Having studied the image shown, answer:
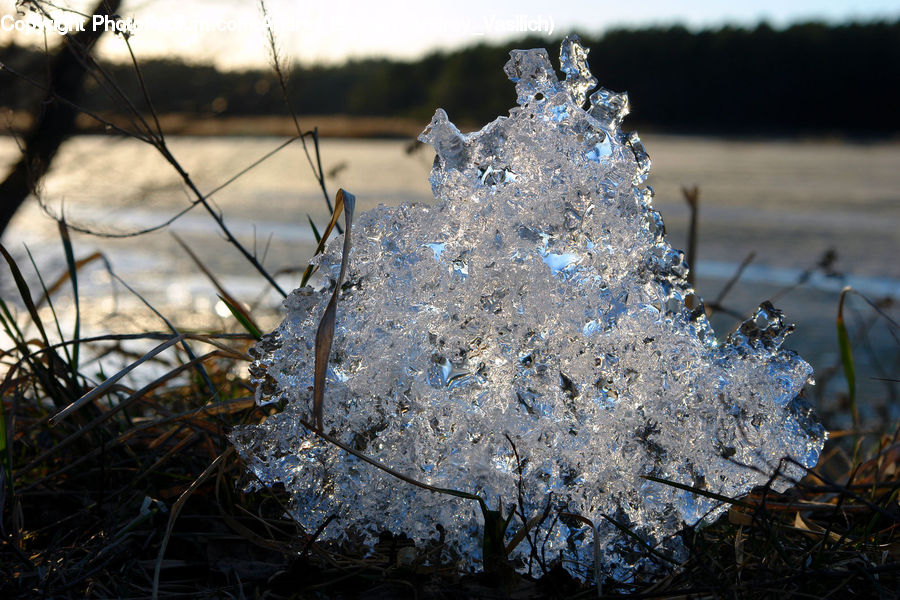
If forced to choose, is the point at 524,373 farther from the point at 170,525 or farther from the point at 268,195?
the point at 268,195

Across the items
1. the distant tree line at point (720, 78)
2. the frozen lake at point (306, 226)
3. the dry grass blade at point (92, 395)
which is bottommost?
the frozen lake at point (306, 226)

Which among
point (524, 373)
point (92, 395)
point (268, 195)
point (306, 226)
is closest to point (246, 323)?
point (92, 395)

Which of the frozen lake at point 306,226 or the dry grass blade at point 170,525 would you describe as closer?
the dry grass blade at point 170,525

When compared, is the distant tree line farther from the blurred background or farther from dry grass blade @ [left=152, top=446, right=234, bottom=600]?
dry grass blade @ [left=152, top=446, right=234, bottom=600]

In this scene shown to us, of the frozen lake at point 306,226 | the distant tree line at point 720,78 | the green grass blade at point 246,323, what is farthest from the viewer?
the distant tree line at point 720,78

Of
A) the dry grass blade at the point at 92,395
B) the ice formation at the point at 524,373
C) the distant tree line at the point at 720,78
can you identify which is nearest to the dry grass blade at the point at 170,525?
the ice formation at the point at 524,373

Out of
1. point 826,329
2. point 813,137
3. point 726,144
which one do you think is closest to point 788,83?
point 813,137

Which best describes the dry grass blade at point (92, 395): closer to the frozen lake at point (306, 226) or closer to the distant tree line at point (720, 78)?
the frozen lake at point (306, 226)

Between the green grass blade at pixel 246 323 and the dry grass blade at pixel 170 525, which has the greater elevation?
the green grass blade at pixel 246 323
